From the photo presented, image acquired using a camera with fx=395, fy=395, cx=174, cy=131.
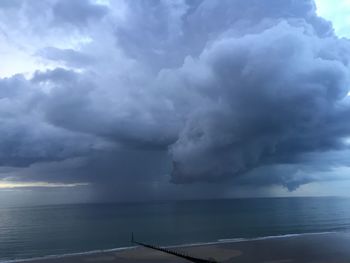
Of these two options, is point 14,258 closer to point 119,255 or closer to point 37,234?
point 119,255

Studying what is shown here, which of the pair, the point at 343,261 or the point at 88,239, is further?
the point at 88,239

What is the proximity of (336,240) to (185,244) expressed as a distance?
128 feet

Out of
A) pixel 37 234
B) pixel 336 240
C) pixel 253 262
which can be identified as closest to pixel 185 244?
pixel 253 262

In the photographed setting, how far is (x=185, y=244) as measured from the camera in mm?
101812

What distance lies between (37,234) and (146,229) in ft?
123

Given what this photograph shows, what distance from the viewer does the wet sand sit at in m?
78.4

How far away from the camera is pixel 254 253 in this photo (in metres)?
85.1

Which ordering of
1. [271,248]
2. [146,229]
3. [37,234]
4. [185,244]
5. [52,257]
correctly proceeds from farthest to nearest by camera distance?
[146,229]
[37,234]
[185,244]
[271,248]
[52,257]

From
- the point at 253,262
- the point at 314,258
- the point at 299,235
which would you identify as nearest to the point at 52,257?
the point at 253,262

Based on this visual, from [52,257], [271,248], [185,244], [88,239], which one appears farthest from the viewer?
[88,239]

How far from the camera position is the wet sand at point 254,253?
78.4 m

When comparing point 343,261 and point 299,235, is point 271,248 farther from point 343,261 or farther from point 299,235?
point 299,235

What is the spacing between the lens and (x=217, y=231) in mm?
130125

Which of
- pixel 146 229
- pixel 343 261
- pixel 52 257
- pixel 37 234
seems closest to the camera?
pixel 343 261
